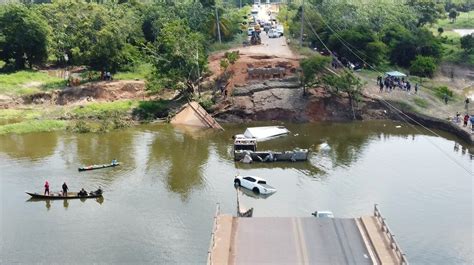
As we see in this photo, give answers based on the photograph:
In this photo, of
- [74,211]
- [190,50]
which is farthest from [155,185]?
[190,50]

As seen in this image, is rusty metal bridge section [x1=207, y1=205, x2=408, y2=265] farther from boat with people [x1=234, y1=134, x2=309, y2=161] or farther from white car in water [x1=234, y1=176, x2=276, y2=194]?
boat with people [x1=234, y1=134, x2=309, y2=161]

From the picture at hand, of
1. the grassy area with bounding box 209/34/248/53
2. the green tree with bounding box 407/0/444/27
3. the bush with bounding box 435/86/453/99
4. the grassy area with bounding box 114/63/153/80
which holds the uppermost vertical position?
the green tree with bounding box 407/0/444/27

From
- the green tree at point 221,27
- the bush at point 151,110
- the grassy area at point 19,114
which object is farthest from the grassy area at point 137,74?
the grassy area at point 19,114

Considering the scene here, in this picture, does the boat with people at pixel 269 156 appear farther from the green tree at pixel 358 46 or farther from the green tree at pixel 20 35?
the green tree at pixel 20 35

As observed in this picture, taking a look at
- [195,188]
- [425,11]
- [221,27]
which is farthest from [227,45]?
[195,188]

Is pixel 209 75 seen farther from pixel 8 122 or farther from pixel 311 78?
pixel 8 122

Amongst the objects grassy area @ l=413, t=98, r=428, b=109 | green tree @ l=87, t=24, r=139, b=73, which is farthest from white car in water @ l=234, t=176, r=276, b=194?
green tree @ l=87, t=24, r=139, b=73

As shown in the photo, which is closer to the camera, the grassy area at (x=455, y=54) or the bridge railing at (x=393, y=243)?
the bridge railing at (x=393, y=243)
